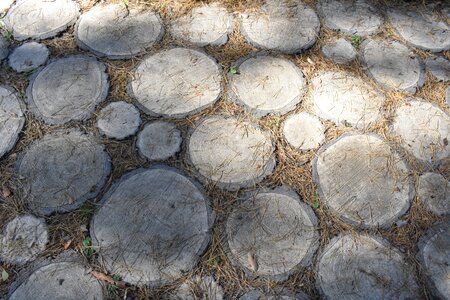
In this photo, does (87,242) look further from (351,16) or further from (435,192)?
(351,16)

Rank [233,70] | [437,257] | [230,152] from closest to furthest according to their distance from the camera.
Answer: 1. [437,257]
2. [230,152]
3. [233,70]

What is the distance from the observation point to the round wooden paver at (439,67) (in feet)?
7.36

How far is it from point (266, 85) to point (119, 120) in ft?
2.66

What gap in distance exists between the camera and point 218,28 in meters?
Answer: 2.33

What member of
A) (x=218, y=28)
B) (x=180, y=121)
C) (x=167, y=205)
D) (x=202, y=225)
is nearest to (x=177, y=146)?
(x=180, y=121)

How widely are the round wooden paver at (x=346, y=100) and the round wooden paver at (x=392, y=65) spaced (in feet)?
0.39

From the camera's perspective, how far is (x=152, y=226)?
1.67m

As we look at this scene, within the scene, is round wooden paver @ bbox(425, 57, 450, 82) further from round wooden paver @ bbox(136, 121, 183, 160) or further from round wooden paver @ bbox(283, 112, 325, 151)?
round wooden paver @ bbox(136, 121, 183, 160)

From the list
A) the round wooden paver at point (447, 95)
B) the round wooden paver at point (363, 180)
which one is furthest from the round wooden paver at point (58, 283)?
the round wooden paver at point (447, 95)

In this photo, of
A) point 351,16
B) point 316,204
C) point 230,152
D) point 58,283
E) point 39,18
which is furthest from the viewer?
point 351,16

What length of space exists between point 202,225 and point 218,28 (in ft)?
4.17

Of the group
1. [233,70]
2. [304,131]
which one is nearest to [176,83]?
[233,70]

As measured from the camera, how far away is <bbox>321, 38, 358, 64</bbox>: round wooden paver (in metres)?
2.25

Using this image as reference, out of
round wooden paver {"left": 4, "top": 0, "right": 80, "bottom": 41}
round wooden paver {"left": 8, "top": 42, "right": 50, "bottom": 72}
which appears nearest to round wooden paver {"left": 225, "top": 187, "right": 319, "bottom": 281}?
round wooden paver {"left": 8, "top": 42, "right": 50, "bottom": 72}
